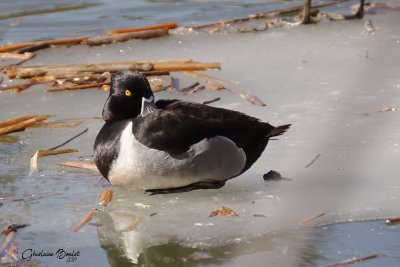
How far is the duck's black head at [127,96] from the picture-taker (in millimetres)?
5340

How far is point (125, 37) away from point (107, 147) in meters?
3.12

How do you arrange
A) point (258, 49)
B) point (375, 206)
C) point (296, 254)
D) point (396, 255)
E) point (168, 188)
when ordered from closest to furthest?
point (296, 254) < point (396, 255) < point (375, 206) < point (168, 188) < point (258, 49)

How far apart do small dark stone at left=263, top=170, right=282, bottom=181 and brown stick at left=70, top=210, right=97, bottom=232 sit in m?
0.93

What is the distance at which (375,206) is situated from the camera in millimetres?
4695

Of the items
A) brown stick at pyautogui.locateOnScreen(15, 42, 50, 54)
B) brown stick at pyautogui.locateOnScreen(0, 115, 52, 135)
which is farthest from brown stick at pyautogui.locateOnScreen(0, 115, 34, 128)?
brown stick at pyautogui.locateOnScreen(15, 42, 50, 54)

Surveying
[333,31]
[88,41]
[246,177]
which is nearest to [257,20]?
[333,31]

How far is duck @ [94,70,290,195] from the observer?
491 cm

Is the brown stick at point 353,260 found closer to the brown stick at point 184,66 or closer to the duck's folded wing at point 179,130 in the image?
the duck's folded wing at point 179,130

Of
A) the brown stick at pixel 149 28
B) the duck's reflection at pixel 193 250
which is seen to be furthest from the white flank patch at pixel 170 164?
the brown stick at pixel 149 28

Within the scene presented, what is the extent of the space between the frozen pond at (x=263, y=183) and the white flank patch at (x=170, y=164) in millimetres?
102

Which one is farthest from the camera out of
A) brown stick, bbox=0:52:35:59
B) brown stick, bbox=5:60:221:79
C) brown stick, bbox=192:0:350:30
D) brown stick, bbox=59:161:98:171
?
brown stick, bbox=192:0:350:30

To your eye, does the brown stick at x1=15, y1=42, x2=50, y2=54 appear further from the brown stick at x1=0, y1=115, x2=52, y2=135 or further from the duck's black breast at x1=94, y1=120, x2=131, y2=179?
the duck's black breast at x1=94, y1=120, x2=131, y2=179

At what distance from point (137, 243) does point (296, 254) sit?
33.6 inches

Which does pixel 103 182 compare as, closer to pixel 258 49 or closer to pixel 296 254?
pixel 296 254
